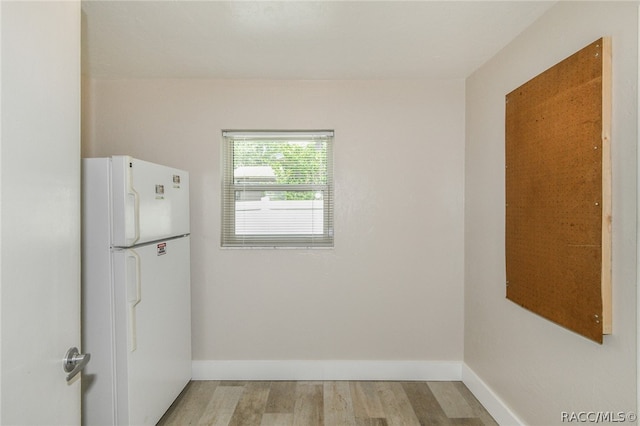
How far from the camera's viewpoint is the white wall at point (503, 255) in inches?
56.2

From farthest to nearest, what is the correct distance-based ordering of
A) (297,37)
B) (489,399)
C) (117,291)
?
(489,399), (297,37), (117,291)

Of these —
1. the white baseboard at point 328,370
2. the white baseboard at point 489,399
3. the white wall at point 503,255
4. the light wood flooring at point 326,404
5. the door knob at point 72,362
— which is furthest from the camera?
the white baseboard at point 328,370

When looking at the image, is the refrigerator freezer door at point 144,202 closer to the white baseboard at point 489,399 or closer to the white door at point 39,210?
the white door at point 39,210

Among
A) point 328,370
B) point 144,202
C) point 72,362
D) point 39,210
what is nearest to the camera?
point 39,210

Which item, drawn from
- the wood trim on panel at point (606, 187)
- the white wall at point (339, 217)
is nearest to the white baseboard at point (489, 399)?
the white wall at point (339, 217)

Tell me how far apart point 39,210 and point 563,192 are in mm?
2056

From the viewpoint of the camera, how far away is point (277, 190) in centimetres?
308

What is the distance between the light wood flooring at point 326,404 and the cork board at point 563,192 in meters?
0.98

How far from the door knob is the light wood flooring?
1.61 meters

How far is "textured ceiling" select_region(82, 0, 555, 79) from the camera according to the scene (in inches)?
75.5

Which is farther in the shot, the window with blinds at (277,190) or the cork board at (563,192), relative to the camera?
the window with blinds at (277,190)

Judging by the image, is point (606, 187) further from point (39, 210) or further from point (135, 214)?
point (135, 214)

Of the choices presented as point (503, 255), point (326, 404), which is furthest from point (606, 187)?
point (326, 404)

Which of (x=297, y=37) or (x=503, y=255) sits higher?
(x=297, y=37)
